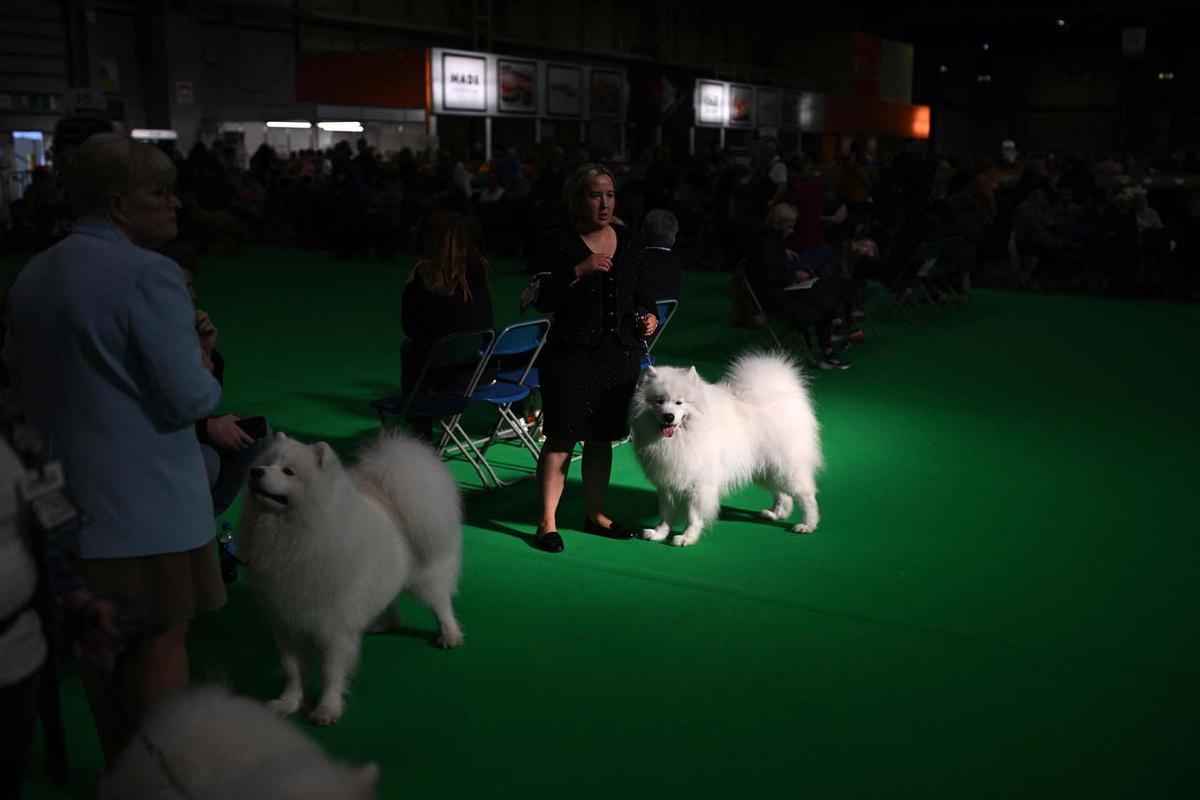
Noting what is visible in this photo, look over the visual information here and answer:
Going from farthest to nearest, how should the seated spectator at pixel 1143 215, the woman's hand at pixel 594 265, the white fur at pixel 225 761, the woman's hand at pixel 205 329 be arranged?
the seated spectator at pixel 1143 215
the woman's hand at pixel 594 265
the woman's hand at pixel 205 329
the white fur at pixel 225 761

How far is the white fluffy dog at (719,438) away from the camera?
4582 mm

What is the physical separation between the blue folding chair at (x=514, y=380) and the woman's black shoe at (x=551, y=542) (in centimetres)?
82

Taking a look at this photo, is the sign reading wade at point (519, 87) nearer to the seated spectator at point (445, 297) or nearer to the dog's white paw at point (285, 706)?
the seated spectator at point (445, 297)

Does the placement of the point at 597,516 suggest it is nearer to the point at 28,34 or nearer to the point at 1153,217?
the point at 1153,217

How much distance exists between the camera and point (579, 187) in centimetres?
452

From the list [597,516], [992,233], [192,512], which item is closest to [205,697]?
[192,512]

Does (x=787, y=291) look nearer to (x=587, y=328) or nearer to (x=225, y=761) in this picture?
(x=587, y=328)

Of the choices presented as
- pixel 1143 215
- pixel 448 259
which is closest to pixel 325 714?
pixel 448 259

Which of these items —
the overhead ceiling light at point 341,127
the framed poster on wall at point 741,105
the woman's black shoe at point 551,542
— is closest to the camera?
the woman's black shoe at point 551,542

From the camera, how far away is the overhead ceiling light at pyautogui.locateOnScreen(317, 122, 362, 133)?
78.0ft

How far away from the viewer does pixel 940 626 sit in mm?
3984

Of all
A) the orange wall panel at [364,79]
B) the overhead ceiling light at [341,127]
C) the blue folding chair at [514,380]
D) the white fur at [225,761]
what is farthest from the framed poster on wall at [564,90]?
the white fur at [225,761]

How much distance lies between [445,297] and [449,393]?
1.58ft

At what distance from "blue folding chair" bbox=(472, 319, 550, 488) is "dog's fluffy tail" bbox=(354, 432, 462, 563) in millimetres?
1949
